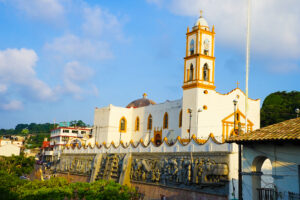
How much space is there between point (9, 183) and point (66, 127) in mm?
50368

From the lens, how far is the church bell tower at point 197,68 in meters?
37.7

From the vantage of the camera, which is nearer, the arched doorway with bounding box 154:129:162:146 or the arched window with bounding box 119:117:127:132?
the arched doorway with bounding box 154:129:162:146

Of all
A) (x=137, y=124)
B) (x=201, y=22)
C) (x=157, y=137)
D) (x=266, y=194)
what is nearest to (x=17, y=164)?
(x=137, y=124)

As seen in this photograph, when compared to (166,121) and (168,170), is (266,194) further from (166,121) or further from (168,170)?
(166,121)

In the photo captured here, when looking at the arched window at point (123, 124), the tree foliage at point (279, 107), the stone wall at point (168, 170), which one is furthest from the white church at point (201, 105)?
the tree foliage at point (279, 107)

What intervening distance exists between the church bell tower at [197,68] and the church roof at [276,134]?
68.9ft

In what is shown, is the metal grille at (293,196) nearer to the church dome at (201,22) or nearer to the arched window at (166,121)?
the church dome at (201,22)

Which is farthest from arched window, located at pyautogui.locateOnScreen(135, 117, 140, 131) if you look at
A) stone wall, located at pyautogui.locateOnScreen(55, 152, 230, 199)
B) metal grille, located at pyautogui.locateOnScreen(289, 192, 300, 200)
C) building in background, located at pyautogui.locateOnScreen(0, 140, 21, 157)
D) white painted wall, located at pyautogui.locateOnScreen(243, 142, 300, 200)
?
metal grille, located at pyautogui.locateOnScreen(289, 192, 300, 200)

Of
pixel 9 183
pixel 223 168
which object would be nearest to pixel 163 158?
pixel 223 168

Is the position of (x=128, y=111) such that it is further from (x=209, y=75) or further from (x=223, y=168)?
(x=223, y=168)

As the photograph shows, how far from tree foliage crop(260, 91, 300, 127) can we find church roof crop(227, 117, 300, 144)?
35634 mm

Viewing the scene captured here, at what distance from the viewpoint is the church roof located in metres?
13.7

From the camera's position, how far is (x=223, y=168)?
22156 millimetres

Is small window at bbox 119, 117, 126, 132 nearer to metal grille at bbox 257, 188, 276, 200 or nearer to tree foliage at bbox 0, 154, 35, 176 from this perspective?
tree foliage at bbox 0, 154, 35, 176
